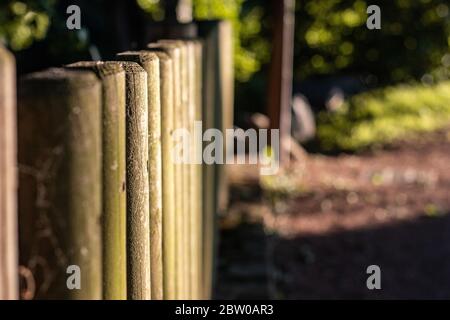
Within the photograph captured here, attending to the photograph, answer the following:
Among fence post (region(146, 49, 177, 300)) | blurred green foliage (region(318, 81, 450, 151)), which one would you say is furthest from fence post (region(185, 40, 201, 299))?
blurred green foliage (region(318, 81, 450, 151))

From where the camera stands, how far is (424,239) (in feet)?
25.1

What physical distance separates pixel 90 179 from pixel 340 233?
6118 millimetres

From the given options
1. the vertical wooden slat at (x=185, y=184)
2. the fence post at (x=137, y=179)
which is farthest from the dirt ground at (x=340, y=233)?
the fence post at (x=137, y=179)

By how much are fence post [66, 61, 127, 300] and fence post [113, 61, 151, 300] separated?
0.42ft

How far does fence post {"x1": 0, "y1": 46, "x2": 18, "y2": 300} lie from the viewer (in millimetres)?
1517

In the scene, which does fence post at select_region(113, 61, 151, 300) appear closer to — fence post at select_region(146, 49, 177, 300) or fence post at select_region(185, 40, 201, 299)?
fence post at select_region(146, 49, 177, 300)

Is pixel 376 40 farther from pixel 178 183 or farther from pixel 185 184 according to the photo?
pixel 178 183

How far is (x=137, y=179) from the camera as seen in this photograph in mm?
2504

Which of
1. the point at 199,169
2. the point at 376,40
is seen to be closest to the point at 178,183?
the point at 199,169

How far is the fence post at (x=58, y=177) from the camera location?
177 cm

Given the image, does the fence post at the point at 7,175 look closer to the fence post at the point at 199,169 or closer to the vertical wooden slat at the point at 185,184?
the vertical wooden slat at the point at 185,184

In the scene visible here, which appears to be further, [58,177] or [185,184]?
[185,184]
